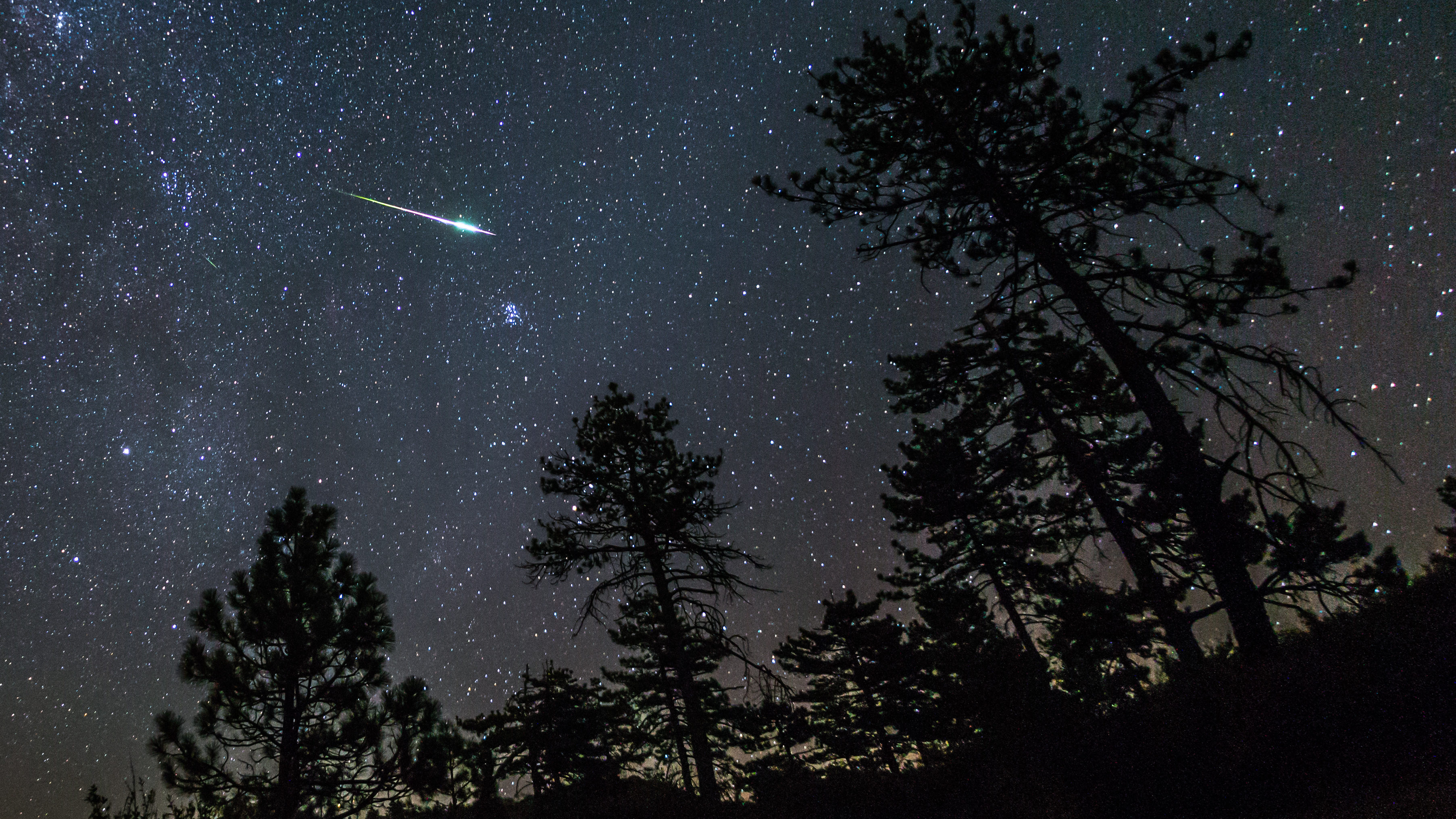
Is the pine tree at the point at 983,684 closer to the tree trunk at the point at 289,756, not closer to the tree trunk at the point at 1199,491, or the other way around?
the tree trunk at the point at 1199,491

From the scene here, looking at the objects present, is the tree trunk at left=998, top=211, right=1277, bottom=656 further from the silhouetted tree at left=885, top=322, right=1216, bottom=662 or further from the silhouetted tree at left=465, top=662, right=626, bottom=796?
the silhouetted tree at left=465, top=662, right=626, bottom=796

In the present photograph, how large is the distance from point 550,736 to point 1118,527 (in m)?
17.9

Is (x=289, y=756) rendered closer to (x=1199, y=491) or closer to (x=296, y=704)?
(x=296, y=704)

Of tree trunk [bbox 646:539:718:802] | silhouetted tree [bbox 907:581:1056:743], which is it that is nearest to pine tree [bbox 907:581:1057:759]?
silhouetted tree [bbox 907:581:1056:743]

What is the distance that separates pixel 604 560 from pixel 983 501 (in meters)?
8.90

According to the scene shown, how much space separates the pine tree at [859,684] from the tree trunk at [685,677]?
10.4 meters

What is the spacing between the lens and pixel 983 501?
44.1 ft

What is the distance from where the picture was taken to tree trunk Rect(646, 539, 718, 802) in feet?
36.8

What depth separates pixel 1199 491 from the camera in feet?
21.0

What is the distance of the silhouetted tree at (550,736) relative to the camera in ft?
61.0

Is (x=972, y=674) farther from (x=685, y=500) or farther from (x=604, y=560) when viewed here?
(x=604, y=560)

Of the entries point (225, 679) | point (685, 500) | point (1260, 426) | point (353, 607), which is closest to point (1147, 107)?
point (1260, 426)

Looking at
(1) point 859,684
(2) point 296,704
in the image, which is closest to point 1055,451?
(2) point 296,704

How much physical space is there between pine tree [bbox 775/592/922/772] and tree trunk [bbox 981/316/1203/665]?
14.9 m
